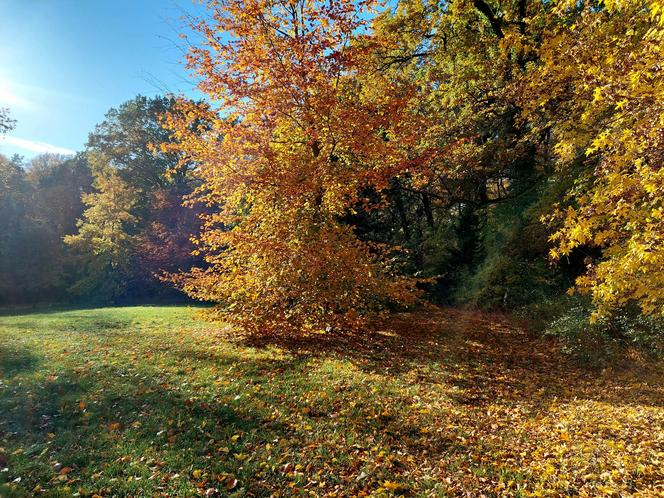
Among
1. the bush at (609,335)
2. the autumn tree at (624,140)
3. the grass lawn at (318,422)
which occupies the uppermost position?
the autumn tree at (624,140)

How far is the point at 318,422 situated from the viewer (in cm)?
534

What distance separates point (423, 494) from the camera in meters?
3.88

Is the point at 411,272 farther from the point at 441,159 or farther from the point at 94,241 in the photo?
the point at 94,241

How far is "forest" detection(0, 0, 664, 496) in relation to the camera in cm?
448

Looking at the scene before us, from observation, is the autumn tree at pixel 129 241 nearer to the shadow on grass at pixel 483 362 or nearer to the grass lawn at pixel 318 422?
the grass lawn at pixel 318 422

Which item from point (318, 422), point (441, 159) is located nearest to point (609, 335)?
point (318, 422)

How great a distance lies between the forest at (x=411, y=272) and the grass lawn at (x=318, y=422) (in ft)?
0.14

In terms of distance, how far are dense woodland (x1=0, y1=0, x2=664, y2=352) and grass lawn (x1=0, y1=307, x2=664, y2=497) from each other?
165 centimetres

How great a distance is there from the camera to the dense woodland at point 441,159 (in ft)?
18.7

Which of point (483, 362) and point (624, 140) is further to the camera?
point (483, 362)

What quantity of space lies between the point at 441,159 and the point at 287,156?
304 inches

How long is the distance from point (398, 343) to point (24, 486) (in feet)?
26.9

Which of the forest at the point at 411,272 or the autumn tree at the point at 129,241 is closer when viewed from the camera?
the forest at the point at 411,272

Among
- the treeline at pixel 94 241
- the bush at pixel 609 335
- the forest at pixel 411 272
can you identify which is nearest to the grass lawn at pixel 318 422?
the forest at pixel 411 272
